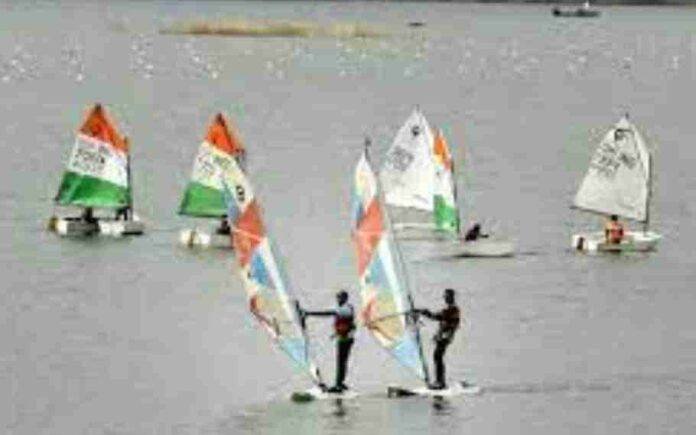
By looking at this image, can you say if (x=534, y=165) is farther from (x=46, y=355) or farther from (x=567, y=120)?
(x=46, y=355)

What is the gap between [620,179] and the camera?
101188 millimetres

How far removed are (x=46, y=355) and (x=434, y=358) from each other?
39.4 feet

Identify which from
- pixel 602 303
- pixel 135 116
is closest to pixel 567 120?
pixel 135 116

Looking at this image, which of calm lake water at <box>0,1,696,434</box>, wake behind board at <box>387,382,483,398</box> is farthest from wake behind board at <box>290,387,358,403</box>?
wake behind board at <box>387,382,483,398</box>

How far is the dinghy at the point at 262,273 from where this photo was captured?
63.5 metres

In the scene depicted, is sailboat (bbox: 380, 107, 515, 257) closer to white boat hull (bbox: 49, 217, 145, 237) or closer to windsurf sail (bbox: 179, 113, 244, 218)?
windsurf sail (bbox: 179, 113, 244, 218)

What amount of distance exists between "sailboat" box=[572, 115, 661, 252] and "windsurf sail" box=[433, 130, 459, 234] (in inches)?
185

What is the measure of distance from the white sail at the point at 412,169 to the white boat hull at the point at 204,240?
28.3 ft

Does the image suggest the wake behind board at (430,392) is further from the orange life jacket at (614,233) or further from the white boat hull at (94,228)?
the white boat hull at (94,228)

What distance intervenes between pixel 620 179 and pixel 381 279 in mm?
38300

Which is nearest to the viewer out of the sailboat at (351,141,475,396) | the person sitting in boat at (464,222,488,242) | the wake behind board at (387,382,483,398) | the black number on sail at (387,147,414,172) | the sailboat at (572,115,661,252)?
the sailboat at (351,141,475,396)

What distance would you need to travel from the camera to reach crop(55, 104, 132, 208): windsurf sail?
331ft

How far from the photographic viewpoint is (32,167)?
5049 inches

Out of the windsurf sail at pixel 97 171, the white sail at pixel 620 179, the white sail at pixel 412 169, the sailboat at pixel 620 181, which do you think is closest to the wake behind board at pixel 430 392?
the white sail at pixel 412 169
